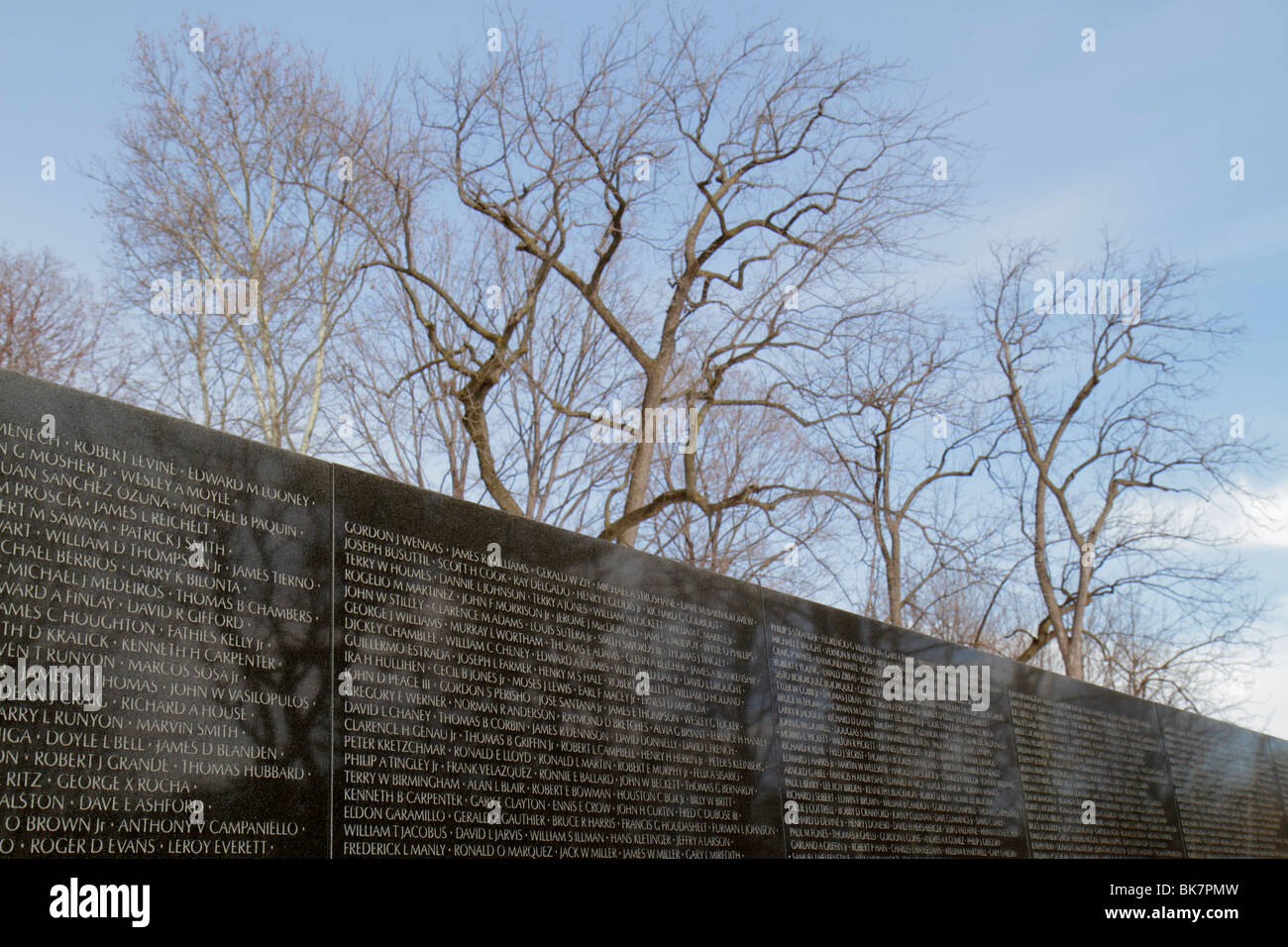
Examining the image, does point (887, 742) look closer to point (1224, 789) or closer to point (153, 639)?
point (153, 639)

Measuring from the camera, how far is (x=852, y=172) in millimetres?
15867

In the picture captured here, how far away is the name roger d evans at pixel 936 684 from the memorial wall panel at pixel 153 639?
543 centimetres

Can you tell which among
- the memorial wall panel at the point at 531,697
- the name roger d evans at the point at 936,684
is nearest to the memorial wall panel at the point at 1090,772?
the name roger d evans at the point at 936,684

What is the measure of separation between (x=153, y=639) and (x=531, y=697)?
2.16 meters

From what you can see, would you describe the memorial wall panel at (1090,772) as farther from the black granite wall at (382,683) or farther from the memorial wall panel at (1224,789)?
the black granite wall at (382,683)

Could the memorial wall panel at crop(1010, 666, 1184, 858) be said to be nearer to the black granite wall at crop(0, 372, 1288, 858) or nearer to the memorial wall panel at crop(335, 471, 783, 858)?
the black granite wall at crop(0, 372, 1288, 858)

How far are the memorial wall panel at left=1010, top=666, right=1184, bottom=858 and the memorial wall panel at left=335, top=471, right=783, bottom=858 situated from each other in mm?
4105

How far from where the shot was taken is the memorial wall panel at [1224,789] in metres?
13.6

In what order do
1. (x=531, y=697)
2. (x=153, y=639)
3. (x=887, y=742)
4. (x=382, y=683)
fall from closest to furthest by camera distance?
(x=153, y=639), (x=382, y=683), (x=531, y=697), (x=887, y=742)

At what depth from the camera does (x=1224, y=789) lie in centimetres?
1459

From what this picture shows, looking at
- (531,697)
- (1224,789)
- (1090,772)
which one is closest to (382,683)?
(531,697)
